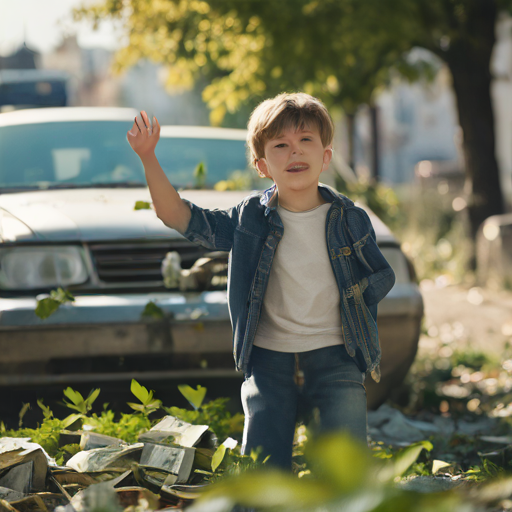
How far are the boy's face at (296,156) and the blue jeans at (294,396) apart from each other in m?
0.51

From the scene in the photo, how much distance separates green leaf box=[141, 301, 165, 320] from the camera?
2.88 m

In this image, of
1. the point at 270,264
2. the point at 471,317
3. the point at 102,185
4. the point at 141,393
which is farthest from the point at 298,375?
the point at 471,317

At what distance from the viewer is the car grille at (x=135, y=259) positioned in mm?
3018

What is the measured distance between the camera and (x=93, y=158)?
3982mm

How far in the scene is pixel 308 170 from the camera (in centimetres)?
208

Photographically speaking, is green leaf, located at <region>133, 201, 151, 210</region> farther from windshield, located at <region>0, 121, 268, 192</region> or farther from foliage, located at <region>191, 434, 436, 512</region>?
foliage, located at <region>191, 434, 436, 512</region>

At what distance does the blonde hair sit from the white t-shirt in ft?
0.91

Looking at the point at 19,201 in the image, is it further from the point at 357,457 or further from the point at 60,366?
the point at 357,457

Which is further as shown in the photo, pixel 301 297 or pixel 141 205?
pixel 141 205

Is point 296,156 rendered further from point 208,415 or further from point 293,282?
point 208,415

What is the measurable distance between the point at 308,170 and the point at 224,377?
1213mm

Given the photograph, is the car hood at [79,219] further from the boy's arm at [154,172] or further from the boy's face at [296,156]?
the boy's face at [296,156]

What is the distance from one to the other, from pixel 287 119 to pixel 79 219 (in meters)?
1.33

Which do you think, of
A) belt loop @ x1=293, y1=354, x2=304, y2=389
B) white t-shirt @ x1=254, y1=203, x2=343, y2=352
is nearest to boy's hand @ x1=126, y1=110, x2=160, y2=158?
white t-shirt @ x1=254, y1=203, x2=343, y2=352
